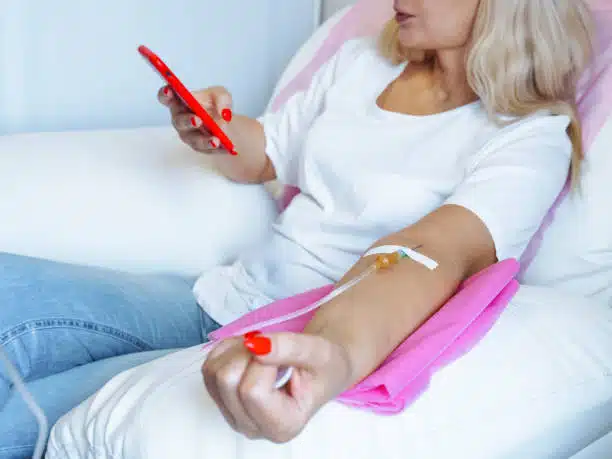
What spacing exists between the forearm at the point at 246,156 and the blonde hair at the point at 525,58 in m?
0.34

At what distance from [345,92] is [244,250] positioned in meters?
0.28

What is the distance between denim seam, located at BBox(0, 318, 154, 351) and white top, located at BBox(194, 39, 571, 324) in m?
0.12

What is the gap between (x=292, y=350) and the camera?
1.83 ft

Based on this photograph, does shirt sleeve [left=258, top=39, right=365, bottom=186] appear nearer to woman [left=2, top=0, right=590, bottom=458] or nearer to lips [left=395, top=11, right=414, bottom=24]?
woman [left=2, top=0, right=590, bottom=458]

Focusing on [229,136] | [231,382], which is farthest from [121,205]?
[231,382]

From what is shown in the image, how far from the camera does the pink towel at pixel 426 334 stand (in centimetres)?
69

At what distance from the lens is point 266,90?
1.86 metres

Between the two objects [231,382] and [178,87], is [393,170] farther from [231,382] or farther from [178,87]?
[231,382]

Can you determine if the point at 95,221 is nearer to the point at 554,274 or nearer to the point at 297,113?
the point at 297,113

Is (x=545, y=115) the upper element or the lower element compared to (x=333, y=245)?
upper

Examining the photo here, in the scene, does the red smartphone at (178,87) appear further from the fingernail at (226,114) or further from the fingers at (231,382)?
the fingers at (231,382)

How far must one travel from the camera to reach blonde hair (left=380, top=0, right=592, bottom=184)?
3.38 ft

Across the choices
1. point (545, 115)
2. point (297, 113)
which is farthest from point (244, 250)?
point (545, 115)

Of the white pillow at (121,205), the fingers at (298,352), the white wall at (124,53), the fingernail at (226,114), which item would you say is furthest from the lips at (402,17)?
the white wall at (124,53)
